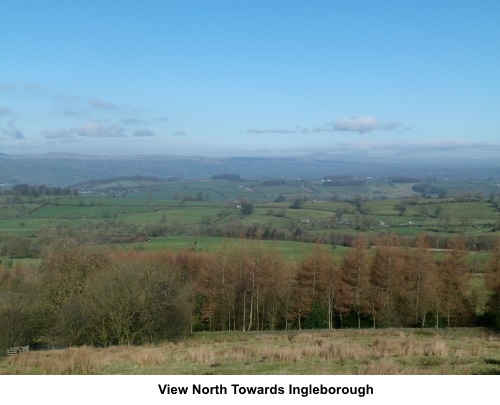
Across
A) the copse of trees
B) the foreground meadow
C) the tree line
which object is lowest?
the tree line

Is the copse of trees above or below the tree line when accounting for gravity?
above

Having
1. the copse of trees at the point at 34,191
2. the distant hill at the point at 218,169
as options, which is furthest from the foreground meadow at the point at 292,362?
the distant hill at the point at 218,169

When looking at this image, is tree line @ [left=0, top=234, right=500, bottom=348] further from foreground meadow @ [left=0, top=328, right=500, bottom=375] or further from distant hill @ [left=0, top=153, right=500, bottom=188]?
distant hill @ [left=0, top=153, right=500, bottom=188]

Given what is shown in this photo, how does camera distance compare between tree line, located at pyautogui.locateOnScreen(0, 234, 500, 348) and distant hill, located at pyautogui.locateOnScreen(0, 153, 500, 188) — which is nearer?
tree line, located at pyautogui.locateOnScreen(0, 234, 500, 348)

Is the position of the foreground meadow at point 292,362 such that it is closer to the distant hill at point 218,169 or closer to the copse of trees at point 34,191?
the copse of trees at point 34,191

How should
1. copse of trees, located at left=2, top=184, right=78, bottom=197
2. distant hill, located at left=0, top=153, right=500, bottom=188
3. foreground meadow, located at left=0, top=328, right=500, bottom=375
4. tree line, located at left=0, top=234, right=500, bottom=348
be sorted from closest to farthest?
foreground meadow, located at left=0, top=328, right=500, bottom=375 < tree line, located at left=0, top=234, right=500, bottom=348 < copse of trees, located at left=2, top=184, right=78, bottom=197 < distant hill, located at left=0, top=153, right=500, bottom=188

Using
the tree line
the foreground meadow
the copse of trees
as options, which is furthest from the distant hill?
the foreground meadow

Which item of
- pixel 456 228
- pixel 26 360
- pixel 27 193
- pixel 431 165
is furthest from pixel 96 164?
pixel 26 360

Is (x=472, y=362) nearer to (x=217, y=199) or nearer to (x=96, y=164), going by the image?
(x=217, y=199)

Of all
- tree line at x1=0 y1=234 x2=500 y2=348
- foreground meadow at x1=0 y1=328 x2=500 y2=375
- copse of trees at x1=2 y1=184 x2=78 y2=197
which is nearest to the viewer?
foreground meadow at x1=0 y1=328 x2=500 y2=375
